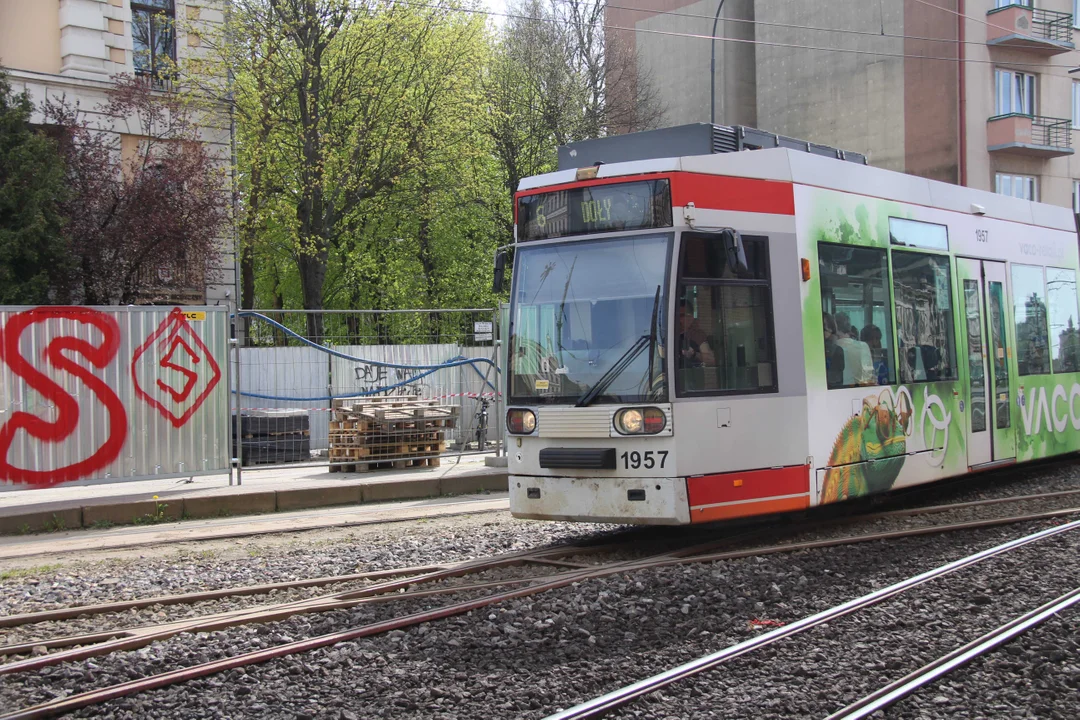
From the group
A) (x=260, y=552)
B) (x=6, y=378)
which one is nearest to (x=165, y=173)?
(x=6, y=378)

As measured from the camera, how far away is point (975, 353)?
11.6 metres

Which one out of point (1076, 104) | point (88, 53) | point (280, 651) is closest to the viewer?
point (280, 651)

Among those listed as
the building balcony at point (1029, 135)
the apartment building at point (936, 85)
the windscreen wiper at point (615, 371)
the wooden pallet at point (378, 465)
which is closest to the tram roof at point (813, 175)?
the windscreen wiper at point (615, 371)

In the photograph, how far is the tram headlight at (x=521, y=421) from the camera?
8680mm

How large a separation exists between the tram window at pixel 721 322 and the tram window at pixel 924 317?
6.98 feet

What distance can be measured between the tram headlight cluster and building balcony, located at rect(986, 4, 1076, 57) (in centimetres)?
3069

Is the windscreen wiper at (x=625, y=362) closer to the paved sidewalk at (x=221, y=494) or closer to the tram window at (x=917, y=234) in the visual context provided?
the tram window at (x=917, y=234)

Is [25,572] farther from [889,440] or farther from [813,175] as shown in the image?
[889,440]

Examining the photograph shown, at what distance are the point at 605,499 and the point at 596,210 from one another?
230 cm

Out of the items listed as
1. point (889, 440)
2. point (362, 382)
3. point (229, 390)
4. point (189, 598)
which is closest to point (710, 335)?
point (889, 440)

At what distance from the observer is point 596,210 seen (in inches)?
339

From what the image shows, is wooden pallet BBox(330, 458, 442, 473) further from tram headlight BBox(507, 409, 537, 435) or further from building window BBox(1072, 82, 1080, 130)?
building window BBox(1072, 82, 1080, 130)

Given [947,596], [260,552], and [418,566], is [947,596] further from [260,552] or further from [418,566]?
[260,552]

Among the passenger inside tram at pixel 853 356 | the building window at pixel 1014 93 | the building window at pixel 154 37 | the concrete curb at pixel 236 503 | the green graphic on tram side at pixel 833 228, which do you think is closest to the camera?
the green graphic on tram side at pixel 833 228
